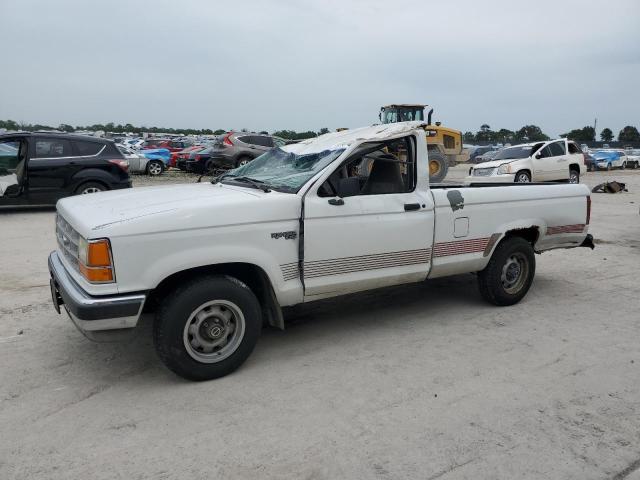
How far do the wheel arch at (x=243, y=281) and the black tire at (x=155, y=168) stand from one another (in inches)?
746

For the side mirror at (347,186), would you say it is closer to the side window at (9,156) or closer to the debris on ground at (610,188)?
the side window at (9,156)

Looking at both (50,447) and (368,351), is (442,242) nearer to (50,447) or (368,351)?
(368,351)

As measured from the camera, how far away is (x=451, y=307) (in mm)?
5473

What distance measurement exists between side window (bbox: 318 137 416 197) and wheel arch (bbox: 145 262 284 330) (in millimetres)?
1059

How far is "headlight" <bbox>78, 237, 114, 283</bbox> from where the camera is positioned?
335 cm

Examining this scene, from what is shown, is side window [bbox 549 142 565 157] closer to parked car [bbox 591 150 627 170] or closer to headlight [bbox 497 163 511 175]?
headlight [bbox 497 163 511 175]

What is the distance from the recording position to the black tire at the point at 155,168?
861 inches

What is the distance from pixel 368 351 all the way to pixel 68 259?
2417mm

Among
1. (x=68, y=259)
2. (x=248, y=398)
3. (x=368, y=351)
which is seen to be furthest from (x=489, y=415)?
(x=68, y=259)

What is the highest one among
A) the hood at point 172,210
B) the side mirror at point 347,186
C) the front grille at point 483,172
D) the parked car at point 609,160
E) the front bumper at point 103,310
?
the parked car at point 609,160

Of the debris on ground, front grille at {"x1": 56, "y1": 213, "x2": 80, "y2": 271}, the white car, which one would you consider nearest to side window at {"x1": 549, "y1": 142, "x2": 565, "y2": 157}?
the white car

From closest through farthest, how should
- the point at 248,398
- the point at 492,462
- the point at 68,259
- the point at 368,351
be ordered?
the point at 492,462 < the point at 248,398 < the point at 68,259 < the point at 368,351

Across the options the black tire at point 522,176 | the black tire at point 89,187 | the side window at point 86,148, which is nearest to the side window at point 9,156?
the side window at point 86,148

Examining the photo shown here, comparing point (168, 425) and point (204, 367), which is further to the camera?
point (204, 367)
